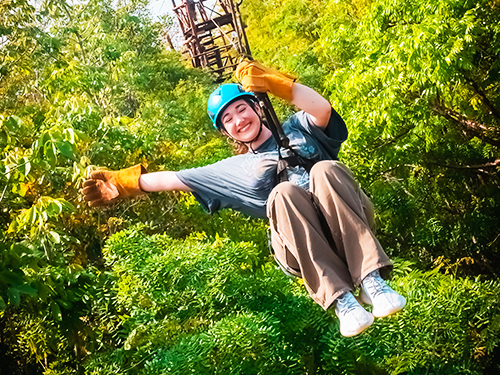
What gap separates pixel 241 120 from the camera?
6.66 feet

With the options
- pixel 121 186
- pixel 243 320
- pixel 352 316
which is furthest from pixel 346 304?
pixel 243 320

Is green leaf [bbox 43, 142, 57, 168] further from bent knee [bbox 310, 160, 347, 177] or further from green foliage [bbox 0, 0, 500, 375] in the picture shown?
bent knee [bbox 310, 160, 347, 177]

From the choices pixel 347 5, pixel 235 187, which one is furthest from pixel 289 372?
pixel 347 5

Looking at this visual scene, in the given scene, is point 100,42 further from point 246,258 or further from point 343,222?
point 343,222

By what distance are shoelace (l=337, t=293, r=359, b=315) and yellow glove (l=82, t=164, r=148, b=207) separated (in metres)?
0.78

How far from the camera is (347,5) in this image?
25.3ft

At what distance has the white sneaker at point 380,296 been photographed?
187 cm

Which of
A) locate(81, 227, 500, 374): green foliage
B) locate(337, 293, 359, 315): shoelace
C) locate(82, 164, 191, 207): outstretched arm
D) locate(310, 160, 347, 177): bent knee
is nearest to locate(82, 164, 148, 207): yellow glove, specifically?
locate(82, 164, 191, 207): outstretched arm

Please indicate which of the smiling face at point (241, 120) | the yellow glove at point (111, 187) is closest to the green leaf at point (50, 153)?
the yellow glove at point (111, 187)

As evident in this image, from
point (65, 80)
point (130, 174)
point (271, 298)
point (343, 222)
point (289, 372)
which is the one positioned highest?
point (65, 80)

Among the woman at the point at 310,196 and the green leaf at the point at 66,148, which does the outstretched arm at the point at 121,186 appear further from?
the green leaf at the point at 66,148

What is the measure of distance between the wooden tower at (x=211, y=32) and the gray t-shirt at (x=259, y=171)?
1.47 ft

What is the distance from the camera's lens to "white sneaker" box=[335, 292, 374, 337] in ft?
6.22

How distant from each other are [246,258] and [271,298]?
0.37 metres
